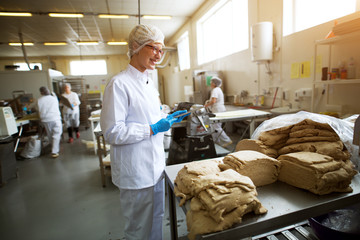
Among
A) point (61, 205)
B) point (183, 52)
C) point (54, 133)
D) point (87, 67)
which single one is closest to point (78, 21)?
point (183, 52)

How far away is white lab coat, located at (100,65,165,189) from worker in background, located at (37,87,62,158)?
3.94 metres

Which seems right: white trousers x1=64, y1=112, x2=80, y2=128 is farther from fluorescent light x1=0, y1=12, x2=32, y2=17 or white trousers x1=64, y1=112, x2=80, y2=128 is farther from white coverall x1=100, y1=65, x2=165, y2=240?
white coverall x1=100, y1=65, x2=165, y2=240

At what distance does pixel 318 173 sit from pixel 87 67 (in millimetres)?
13578

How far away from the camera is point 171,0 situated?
5.66m

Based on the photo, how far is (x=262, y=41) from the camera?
3.63 meters

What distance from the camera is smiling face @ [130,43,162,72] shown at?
4.49 feet

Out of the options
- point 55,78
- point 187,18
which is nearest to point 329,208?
point 187,18

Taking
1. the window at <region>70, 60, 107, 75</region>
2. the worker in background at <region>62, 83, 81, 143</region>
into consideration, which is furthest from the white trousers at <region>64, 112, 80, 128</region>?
the window at <region>70, 60, 107, 75</region>

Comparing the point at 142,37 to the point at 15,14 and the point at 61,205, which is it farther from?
the point at 15,14

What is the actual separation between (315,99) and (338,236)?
2582mm

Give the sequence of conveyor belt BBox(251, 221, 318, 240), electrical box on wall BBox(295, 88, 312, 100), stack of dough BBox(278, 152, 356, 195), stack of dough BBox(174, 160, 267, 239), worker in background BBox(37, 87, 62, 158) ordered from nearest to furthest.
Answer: stack of dough BBox(174, 160, 267, 239), stack of dough BBox(278, 152, 356, 195), conveyor belt BBox(251, 221, 318, 240), electrical box on wall BBox(295, 88, 312, 100), worker in background BBox(37, 87, 62, 158)

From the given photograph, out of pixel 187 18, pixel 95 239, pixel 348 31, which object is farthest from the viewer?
pixel 187 18

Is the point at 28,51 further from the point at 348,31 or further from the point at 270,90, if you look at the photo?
the point at 348,31

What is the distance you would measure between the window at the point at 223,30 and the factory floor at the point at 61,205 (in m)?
4.30
